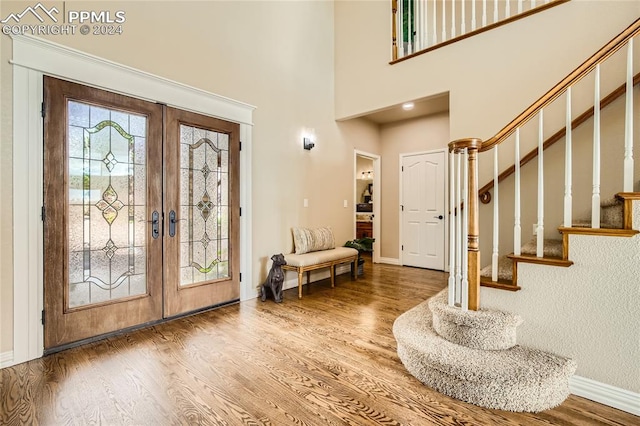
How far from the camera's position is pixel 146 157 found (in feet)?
9.29

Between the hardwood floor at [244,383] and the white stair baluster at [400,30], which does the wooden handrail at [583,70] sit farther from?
the white stair baluster at [400,30]

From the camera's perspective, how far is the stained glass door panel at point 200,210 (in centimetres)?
301

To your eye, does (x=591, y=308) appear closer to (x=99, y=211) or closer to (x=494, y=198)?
(x=494, y=198)

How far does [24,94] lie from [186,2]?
5.98 ft

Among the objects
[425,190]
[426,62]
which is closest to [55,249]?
[426,62]

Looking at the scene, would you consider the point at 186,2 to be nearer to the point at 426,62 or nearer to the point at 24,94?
the point at 24,94

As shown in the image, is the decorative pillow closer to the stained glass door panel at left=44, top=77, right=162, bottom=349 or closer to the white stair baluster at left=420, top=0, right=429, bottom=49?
the stained glass door panel at left=44, top=77, right=162, bottom=349

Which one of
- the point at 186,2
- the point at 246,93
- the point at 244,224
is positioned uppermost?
the point at 186,2

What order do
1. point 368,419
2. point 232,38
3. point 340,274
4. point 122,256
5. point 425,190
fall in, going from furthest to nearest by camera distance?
point 425,190
point 340,274
point 232,38
point 122,256
point 368,419

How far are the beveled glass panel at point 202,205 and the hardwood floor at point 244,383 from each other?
582 mm

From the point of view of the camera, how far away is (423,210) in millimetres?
5543

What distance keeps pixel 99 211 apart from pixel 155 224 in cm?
46

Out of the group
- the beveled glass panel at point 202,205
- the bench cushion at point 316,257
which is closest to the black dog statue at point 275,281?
the bench cushion at point 316,257

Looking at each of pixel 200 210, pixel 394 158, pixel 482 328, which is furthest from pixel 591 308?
pixel 394 158
